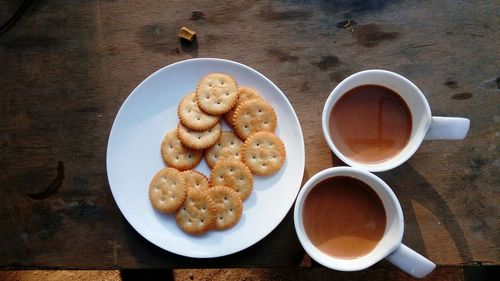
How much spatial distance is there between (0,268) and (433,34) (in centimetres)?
106

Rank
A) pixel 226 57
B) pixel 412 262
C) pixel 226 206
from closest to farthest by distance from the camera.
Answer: pixel 412 262
pixel 226 206
pixel 226 57

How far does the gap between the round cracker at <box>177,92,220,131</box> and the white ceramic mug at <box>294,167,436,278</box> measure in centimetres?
24

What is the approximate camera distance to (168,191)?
0.85 metres

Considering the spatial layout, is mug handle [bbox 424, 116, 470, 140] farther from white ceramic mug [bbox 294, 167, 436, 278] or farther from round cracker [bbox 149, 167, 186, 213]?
round cracker [bbox 149, 167, 186, 213]

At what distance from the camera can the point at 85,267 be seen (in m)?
0.91

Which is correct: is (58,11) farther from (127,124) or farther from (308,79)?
(308,79)

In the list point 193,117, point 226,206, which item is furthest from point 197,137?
point 226,206

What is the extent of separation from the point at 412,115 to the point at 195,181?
450 mm

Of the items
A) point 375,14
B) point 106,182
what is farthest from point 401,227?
point 106,182

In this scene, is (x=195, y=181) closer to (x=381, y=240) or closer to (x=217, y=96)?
(x=217, y=96)

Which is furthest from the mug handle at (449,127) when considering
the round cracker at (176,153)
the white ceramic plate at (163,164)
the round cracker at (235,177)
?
the round cracker at (176,153)

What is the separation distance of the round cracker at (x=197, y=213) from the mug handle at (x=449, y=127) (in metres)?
0.44

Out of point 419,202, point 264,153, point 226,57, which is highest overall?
point 226,57

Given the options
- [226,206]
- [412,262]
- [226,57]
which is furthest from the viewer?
[226,57]
